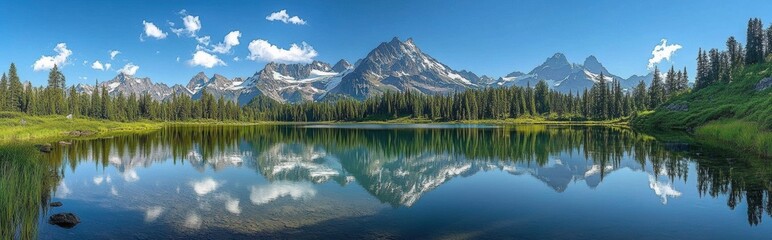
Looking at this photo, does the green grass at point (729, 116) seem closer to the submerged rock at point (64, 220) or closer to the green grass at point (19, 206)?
the submerged rock at point (64, 220)

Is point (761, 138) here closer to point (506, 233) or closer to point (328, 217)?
point (506, 233)

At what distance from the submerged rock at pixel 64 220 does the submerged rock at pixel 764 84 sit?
397 feet

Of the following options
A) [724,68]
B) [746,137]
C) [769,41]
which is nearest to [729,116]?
[746,137]

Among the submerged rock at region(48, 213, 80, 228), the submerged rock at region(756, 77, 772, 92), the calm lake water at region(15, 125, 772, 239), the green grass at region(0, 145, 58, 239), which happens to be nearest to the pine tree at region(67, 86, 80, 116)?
the calm lake water at region(15, 125, 772, 239)

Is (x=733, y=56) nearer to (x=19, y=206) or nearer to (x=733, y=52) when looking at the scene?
(x=733, y=52)

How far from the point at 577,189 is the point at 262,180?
2257cm

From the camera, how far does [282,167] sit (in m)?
39.1

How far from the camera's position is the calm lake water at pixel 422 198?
1734 centimetres

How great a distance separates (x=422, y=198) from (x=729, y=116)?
72.1 meters

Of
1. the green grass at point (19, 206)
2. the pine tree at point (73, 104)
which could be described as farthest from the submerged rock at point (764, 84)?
the pine tree at point (73, 104)

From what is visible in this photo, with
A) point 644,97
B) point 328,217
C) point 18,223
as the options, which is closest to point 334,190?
point 328,217

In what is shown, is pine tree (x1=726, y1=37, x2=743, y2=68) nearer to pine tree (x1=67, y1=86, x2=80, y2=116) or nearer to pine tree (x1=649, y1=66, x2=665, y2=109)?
pine tree (x1=649, y1=66, x2=665, y2=109)

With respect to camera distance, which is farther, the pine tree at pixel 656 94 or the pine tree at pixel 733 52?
the pine tree at pixel 656 94

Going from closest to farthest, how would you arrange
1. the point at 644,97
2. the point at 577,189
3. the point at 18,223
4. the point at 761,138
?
1. the point at 18,223
2. the point at 577,189
3. the point at 761,138
4. the point at 644,97
